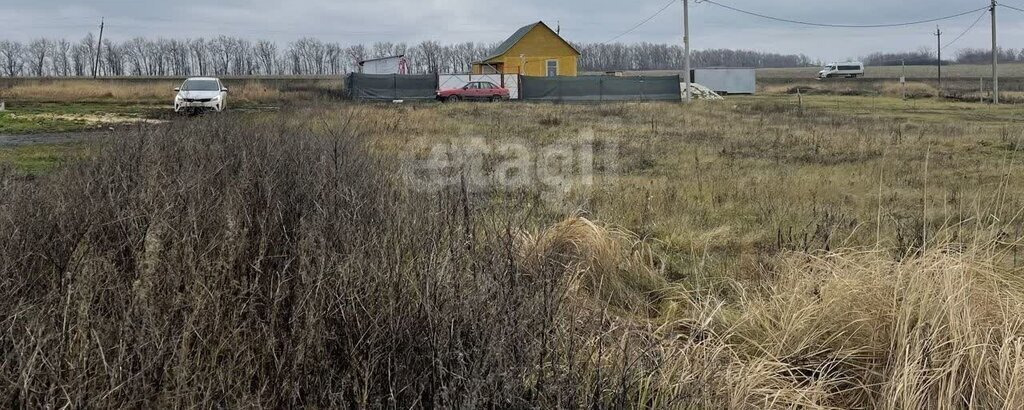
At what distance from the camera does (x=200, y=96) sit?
2084cm

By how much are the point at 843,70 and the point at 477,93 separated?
5259 centimetres

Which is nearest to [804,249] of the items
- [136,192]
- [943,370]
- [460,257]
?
[943,370]

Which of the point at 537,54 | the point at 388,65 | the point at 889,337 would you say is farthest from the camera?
the point at 388,65

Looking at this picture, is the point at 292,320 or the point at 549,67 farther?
the point at 549,67

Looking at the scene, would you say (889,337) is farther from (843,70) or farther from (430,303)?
(843,70)

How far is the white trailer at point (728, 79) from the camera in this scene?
158 ft

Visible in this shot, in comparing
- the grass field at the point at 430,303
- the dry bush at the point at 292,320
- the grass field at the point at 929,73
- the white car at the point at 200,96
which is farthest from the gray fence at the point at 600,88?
the grass field at the point at 929,73

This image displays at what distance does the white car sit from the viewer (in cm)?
2020

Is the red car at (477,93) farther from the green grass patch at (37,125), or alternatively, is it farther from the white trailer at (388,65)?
the green grass patch at (37,125)

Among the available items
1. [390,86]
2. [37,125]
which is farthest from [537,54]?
[37,125]

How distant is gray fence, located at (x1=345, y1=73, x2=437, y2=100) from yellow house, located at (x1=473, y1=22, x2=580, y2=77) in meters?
9.22

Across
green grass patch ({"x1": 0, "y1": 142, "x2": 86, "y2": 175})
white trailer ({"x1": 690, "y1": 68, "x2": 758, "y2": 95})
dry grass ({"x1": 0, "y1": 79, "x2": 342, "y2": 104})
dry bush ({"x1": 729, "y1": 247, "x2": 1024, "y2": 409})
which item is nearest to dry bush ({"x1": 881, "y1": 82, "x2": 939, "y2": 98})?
white trailer ({"x1": 690, "y1": 68, "x2": 758, "y2": 95})

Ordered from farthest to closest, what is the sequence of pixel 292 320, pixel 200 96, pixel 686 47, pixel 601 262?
pixel 686 47 < pixel 200 96 < pixel 601 262 < pixel 292 320

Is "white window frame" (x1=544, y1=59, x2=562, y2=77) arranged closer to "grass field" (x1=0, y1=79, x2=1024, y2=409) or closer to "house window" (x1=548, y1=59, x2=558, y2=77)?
"house window" (x1=548, y1=59, x2=558, y2=77)
